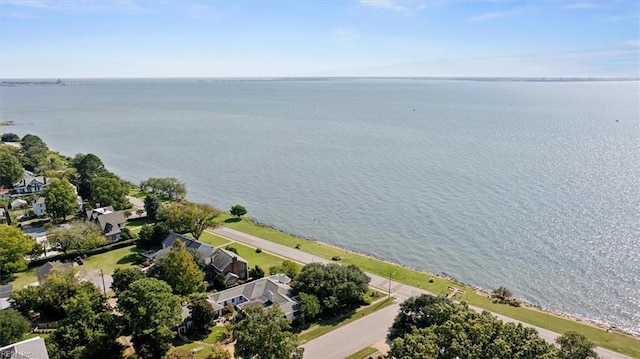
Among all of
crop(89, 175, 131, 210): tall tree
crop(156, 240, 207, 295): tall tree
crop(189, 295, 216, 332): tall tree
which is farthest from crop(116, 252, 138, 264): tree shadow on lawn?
crop(189, 295, 216, 332): tall tree

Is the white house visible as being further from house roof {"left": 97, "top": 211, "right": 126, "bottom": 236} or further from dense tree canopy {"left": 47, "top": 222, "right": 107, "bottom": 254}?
dense tree canopy {"left": 47, "top": 222, "right": 107, "bottom": 254}

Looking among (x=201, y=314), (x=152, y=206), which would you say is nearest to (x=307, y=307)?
(x=201, y=314)

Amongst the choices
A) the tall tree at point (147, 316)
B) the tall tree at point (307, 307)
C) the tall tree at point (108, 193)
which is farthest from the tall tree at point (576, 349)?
the tall tree at point (108, 193)

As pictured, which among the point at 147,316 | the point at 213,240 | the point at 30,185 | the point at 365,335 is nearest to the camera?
the point at 147,316

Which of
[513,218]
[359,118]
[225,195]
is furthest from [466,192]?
[359,118]

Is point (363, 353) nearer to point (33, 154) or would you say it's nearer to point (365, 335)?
Answer: point (365, 335)

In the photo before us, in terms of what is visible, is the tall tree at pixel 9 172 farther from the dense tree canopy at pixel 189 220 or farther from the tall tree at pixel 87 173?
the dense tree canopy at pixel 189 220
